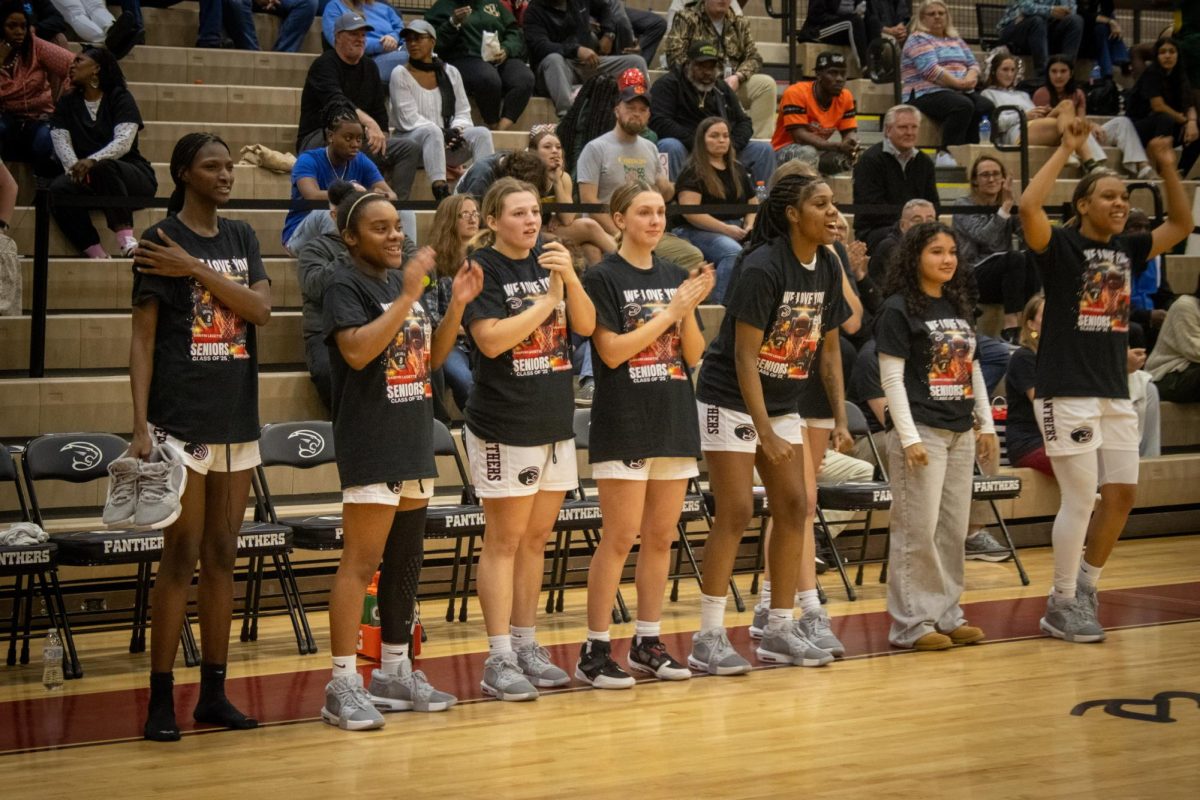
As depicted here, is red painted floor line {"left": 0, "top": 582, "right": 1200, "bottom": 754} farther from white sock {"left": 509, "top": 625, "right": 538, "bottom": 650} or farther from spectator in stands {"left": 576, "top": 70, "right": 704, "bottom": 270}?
spectator in stands {"left": 576, "top": 70, "right": 704, "bottom": 270}

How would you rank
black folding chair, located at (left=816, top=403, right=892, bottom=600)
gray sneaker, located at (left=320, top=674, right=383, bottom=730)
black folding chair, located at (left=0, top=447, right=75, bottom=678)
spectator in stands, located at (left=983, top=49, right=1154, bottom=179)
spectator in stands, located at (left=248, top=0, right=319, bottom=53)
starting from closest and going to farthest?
gray sneaker, located at (left=320, top=674, right=383, bottom=730) → black folding chair, located at (left=0, top=447, right=75, bottom=678) → black folding chair, located at (left=816, top=403, right=892, bottom=600) → spectator in stands, located at (left=248, top=0, right=319, bottom=53) → spectator in stands, located at (left=983, top=49, right=1154, bottom=179)

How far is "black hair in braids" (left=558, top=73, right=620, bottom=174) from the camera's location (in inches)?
360

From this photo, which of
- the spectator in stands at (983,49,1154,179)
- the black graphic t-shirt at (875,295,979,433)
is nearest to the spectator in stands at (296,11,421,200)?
the black graphic t-shirt at (875,295,979,433)

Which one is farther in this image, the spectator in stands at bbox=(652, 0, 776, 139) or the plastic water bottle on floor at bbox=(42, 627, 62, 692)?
the spectator in stands at bbox=(652, 0, 776, 139)

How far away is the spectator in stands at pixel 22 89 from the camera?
8.52 metres

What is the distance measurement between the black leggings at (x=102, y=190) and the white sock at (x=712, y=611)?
14.0ft

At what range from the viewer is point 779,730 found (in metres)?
4.50

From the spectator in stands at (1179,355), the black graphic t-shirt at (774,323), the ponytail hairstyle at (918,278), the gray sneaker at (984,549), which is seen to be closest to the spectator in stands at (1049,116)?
the spectator in stands at (1179,355)

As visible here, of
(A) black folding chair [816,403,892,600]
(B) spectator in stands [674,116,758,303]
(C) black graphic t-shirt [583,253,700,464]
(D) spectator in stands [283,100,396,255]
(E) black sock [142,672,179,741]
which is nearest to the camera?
(E) black sock [142,672,179,741]

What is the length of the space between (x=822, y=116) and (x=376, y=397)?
6.50 m

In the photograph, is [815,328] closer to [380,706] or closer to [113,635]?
[380,706]

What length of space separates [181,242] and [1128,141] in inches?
366

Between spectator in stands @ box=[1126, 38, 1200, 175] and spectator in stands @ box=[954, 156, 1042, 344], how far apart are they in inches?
115

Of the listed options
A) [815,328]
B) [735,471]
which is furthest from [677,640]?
[815,328]
